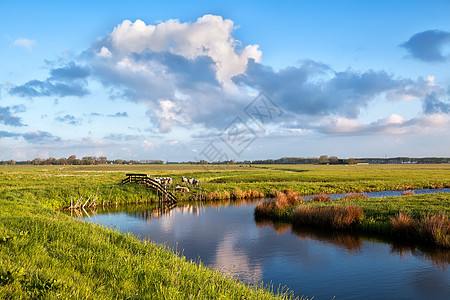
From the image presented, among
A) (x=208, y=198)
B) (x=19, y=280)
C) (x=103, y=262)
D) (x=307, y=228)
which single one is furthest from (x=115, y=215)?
(x=19, y=280)

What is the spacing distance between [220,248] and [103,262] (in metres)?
10.4

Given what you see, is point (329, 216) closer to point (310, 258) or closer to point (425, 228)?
point (425, 228)

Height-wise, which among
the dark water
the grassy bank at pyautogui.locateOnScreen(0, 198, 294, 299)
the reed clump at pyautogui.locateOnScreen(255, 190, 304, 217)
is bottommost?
the dark water

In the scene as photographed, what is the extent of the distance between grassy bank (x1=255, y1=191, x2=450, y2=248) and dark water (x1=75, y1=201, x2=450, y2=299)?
1217mm

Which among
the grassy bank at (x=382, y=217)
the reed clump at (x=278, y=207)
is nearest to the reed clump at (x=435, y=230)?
the grassy bank at (x=382, y=217)

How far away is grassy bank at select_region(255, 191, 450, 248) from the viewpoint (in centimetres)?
1903

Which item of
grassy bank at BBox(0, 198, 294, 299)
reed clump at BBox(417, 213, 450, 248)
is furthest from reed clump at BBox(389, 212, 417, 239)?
grassy bank at BBox(0, 198, 294, 299)

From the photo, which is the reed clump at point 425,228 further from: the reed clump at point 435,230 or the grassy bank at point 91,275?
the grassy bank at point 91,275

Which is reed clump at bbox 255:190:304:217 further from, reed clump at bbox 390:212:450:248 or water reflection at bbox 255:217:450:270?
reed clump at bbox 390:212:450:248

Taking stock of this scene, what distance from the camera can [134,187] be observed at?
45.5m

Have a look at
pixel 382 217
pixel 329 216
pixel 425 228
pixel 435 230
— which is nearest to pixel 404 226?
pixel 425 228

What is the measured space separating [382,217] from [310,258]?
929 cm

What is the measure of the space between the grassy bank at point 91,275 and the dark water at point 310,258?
4485 mm

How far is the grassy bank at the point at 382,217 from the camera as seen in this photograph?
19.0 metres
